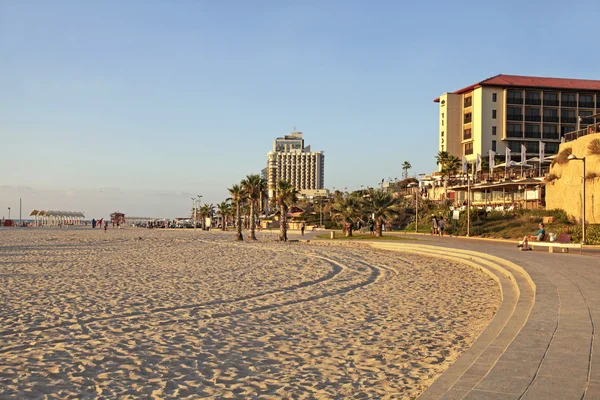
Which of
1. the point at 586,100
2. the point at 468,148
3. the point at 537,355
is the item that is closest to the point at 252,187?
the point at 537,355

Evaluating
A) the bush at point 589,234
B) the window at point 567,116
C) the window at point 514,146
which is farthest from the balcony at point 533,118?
the bush at point 589,234

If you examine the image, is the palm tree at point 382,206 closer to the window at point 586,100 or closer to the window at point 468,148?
the window at point 468,148

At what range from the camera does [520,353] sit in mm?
6883

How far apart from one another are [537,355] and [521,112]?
8605cm

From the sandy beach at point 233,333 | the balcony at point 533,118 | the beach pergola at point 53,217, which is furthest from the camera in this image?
the beach pergola at point 53,217

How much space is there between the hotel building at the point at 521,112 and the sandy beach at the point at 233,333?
7005cm

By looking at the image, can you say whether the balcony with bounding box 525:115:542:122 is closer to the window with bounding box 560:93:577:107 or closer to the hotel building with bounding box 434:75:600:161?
the hotel building with bounding box 434:75:600:161

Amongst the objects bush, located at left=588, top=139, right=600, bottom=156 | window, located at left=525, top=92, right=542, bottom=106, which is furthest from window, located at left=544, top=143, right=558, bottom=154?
bush, located at left=588, top=139, right=600, bottom=156

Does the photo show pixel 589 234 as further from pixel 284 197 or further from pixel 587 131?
pixel 284 197

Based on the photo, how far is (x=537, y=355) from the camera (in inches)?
266

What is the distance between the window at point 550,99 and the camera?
284 ft

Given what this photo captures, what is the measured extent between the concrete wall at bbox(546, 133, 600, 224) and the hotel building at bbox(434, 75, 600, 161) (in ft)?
142

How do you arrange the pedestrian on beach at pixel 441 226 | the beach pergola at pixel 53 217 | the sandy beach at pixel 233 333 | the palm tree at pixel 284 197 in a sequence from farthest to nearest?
the beach pergola at pixel 53 217 < the palm tree at pixel 284 197 < the pedestrian on beach at pixel 441 226 < the sandy beach at pixel 233 333

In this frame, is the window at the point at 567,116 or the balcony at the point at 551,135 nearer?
the balcony at the point at 551,135
